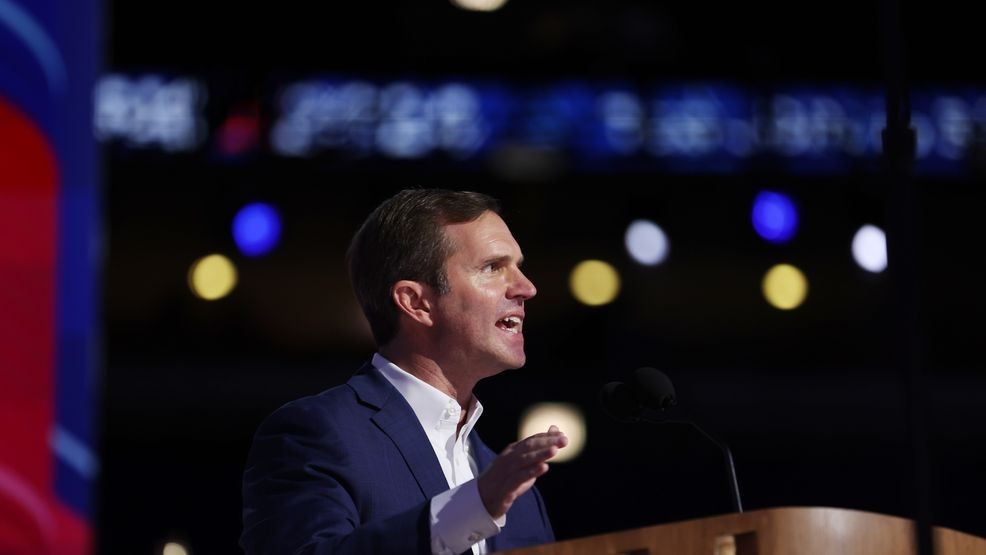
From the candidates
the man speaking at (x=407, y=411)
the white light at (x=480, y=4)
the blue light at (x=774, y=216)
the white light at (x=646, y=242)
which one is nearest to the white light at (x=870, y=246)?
the blue light at (x=774, y=216)

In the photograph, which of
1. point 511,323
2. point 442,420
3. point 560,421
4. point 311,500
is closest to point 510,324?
point 511,323

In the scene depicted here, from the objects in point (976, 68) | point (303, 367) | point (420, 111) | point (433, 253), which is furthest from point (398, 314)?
point (976, 68)

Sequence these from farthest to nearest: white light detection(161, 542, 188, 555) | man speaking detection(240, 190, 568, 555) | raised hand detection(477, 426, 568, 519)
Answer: white light detection(161, 542, 188, 555) < man speaking detection(240, 190, 568, 555) < raised hand detection(477, 426, 568, 519)

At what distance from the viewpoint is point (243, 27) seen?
29.8ft

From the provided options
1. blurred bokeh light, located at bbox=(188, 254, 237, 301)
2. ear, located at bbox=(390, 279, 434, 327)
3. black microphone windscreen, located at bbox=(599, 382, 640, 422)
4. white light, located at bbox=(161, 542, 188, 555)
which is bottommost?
white light, located at bbox=(161, 542, 188, 555)

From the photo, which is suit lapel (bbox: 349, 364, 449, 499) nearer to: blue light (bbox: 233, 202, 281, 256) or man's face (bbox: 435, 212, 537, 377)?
man's face (bbox: 435, 212, 537, 377)

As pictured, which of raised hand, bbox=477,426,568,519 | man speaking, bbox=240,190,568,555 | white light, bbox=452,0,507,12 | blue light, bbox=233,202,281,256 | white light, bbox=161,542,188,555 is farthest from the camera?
white light, bbox=452,0,507,12

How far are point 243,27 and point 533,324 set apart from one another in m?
3.03

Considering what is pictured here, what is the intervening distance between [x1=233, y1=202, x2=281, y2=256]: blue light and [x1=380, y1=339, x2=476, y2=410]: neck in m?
6.73

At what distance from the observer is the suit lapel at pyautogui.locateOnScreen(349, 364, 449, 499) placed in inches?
93.2

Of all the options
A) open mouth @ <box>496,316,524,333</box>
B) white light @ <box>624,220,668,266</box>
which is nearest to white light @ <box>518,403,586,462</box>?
white light @ <box>624,220,668,266</box>

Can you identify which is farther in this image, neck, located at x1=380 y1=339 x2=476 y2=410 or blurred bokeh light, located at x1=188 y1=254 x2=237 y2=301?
blurred bokeh light, located at x1=188 y1=254 x2=237 y2=301

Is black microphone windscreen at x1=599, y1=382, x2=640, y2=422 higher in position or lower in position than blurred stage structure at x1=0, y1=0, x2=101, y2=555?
lower

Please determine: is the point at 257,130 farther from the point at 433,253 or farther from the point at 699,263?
the point at 433,253
